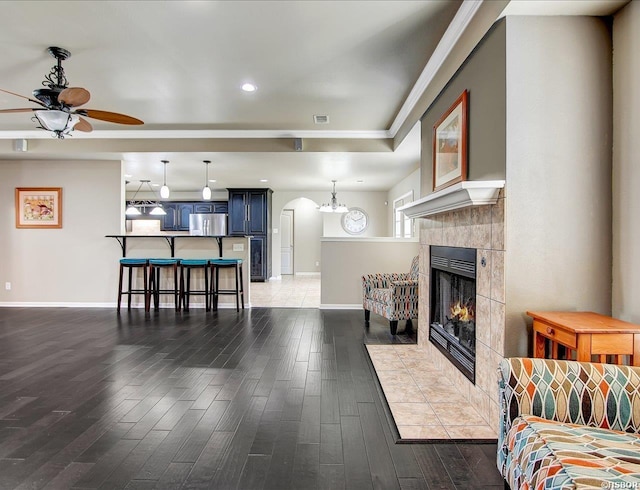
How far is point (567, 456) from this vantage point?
1130mm

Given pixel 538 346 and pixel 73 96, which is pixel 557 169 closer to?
pixel 538 346

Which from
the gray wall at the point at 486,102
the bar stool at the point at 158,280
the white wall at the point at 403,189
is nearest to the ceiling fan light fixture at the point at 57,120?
the bar stool at the point at 158,280

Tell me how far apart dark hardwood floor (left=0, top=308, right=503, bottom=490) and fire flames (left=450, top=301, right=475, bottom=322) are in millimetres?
842

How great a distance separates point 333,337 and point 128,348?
210 cm

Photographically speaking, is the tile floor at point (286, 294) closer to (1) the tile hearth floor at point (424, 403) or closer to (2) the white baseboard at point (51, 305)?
(2) the white baseboard at point (51, 305)

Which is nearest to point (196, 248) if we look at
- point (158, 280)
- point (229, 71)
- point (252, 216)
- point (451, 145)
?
point (158, 280)

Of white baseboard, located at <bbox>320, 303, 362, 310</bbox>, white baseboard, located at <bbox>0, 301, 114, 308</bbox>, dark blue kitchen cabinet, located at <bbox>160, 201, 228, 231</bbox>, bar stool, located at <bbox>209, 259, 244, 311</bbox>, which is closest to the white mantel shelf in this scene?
white baseboard, located at <bbox>320, 303, 362, 310</bbox>

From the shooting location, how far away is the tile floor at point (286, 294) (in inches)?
246

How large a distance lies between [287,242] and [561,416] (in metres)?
10.2

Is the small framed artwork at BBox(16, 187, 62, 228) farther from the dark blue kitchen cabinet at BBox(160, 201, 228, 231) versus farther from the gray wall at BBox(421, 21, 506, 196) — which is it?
the gray wall at BBox(421, 21, 506, 196)

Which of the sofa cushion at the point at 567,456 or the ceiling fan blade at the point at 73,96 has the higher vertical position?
the ceiling fan blade at the point at 73,96

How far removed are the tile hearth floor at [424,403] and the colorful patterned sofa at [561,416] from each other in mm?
605

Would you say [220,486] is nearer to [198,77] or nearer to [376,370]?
[376,370]

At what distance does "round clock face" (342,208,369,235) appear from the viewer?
32.7 feet
